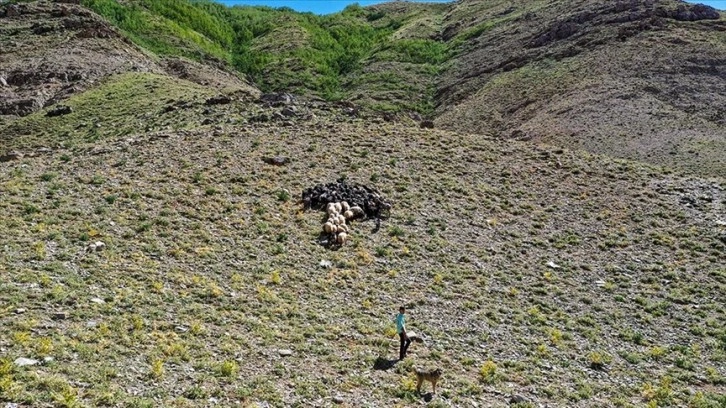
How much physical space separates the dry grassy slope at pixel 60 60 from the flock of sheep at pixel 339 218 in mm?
25964

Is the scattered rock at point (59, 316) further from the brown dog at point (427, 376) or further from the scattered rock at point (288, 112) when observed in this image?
the scattered rock at point (288, 112)

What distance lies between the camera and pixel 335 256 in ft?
61.9

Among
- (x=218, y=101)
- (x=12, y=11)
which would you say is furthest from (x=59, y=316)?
(x=12, y=11)

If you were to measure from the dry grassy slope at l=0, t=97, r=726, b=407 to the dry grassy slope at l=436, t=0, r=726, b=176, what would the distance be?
12.2 meters

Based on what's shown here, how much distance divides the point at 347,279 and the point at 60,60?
4382 cm

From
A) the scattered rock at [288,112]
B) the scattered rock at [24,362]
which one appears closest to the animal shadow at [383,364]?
the scattered rock at [24,362]

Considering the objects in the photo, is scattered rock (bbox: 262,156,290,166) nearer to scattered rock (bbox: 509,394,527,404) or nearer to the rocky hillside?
scattered rock (bbox: 509,394,527,404)

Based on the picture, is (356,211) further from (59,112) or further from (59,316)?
(59,112)

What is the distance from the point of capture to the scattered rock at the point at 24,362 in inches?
389

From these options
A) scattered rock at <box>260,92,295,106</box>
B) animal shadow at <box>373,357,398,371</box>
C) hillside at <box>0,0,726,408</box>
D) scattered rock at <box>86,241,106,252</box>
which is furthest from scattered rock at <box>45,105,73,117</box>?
animal shadow at <box>373,357,398,371</box>

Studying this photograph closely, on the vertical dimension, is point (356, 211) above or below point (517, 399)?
above

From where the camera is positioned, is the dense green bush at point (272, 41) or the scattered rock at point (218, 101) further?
the dense green bush at point (272, 41)

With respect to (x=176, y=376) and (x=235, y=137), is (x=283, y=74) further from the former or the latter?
(x=176, y=376)

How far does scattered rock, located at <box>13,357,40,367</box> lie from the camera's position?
9.88m
